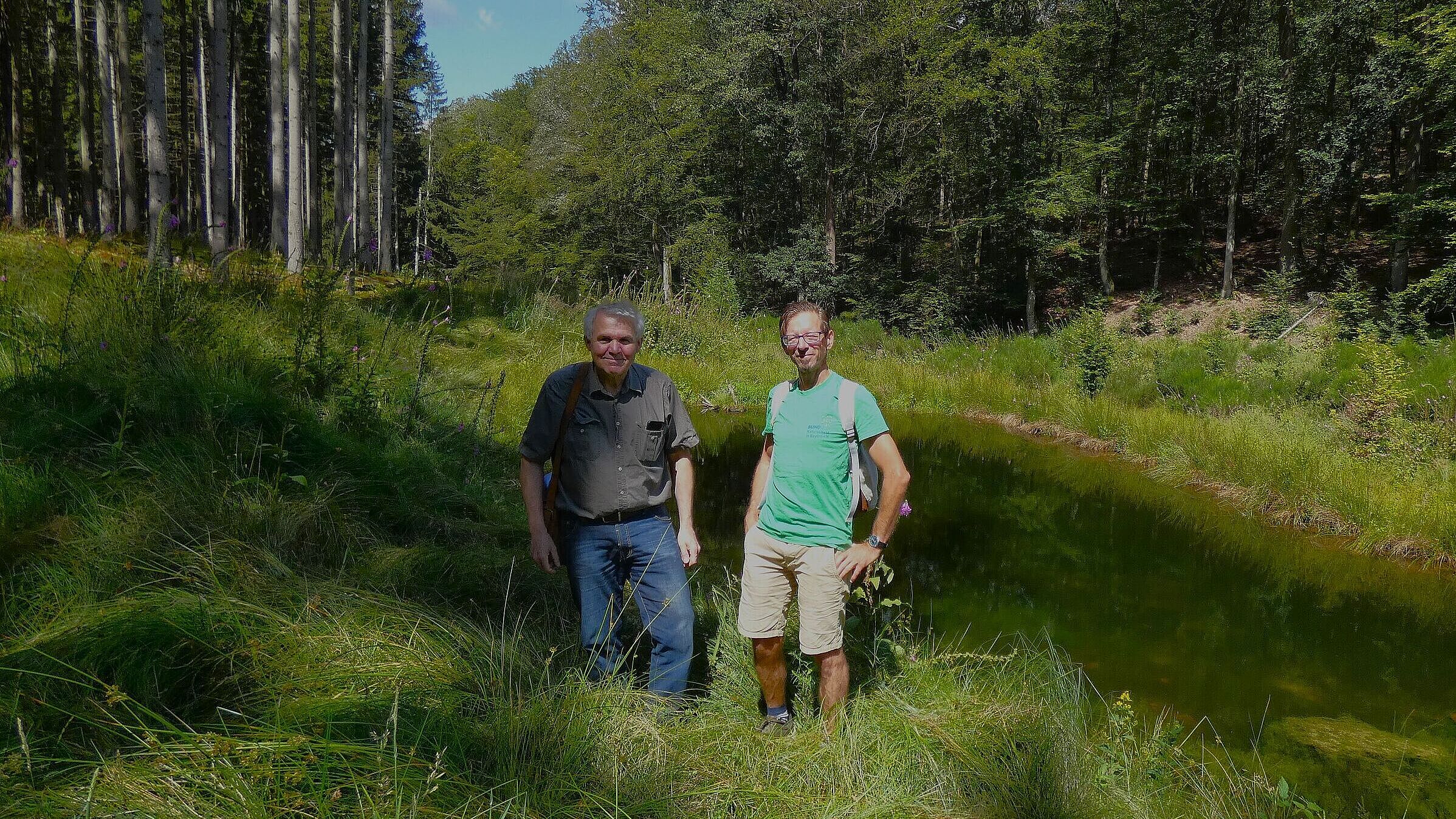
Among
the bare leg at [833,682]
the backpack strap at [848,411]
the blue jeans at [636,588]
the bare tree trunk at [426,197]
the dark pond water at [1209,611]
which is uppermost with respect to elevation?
the bare tree trunk at [426,197]

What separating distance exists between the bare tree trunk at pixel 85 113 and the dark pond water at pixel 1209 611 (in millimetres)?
15160

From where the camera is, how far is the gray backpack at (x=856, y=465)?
9.41 feet

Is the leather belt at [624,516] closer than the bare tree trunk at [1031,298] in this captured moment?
Yes

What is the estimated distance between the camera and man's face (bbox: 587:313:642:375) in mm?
2912

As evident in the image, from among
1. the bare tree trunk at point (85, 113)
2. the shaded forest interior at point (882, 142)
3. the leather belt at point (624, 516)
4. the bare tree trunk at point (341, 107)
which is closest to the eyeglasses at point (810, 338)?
the leather belt at point (624, 516)

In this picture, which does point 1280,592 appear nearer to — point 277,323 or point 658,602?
point 658,602

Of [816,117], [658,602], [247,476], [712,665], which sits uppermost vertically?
[816,117]

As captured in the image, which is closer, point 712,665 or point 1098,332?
point 712,665

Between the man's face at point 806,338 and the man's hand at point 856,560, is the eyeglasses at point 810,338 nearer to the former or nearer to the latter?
the man's face at point 806,338

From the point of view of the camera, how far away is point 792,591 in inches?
121

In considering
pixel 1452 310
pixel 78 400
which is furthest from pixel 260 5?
pixel 1452 310

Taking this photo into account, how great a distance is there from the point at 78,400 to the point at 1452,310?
1897 centimetres

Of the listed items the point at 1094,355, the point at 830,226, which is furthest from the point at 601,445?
the point at 830,226

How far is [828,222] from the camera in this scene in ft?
84.5
